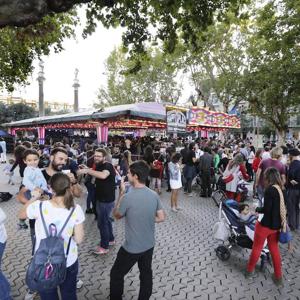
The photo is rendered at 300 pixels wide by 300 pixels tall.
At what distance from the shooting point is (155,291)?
13.7ft

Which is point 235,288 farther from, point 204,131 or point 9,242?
point 204,131

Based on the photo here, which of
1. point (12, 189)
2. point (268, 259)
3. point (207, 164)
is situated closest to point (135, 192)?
point (268, 259)

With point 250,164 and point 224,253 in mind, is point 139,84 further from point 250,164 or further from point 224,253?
point 224,253

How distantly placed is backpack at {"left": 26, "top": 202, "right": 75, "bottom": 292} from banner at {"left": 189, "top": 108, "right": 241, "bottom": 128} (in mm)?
11736

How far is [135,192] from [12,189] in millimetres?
9103

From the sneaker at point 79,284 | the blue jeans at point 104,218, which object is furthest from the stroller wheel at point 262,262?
the sneaker at point 79,284

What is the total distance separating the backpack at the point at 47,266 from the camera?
2613mm

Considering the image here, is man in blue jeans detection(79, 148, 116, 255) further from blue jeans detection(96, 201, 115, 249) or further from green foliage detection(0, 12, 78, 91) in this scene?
green foliage detection(0, 12, 78, 91)

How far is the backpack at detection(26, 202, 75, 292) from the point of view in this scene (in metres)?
2.61

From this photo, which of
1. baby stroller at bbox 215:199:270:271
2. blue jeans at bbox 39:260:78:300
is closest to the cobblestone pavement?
baby stroller at bbox 215:199:270:271

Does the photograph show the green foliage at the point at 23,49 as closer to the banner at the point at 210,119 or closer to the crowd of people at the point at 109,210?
the crowd of people at the point at 109,210

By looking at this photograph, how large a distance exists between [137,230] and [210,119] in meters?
13.7

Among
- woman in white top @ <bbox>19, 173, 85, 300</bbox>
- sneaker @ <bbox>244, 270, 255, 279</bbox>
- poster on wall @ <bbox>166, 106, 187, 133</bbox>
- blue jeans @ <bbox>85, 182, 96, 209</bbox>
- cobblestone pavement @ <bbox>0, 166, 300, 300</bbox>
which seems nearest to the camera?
woman in white top @ <bbox>19, 173, 85, 300</bbox>

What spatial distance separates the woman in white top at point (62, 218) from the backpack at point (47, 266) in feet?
0.45
